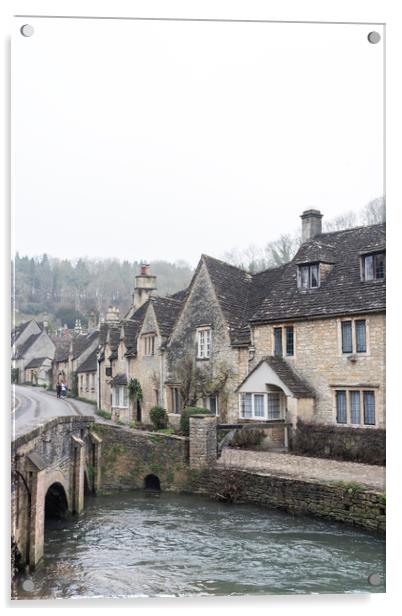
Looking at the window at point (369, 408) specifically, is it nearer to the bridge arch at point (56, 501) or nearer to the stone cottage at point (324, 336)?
the stone cottage at point (324, 336)

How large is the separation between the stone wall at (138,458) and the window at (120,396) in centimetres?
72

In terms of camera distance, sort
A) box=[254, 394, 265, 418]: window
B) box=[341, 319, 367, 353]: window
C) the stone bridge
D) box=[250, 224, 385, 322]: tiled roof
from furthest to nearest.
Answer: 1. box=[254, 394, 265, 418]: window
2. box=[341, 319, 367, 353]: window
3. box=[250, 224, 385, 322]: tiled roof
4. the stone bridge

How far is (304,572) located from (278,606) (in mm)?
1109

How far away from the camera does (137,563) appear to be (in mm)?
9414

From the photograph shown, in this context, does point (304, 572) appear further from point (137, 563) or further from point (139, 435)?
point (139, 435)

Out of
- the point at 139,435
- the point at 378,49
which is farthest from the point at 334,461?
the point at 378,49

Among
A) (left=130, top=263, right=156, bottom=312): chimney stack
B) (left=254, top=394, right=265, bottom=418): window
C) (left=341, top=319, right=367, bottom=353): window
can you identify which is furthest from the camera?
(left=254, top=394, right=265, bottom=418): window

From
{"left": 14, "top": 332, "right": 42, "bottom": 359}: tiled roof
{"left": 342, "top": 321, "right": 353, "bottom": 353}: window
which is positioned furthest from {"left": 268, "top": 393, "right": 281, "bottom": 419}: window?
{"left": 14, "top": 332, "right": 42, "bottom": 359}: tiled roof

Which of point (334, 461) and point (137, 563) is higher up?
point (334, 461)

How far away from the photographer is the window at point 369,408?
10602 mm

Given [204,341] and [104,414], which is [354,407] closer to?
[204,341]

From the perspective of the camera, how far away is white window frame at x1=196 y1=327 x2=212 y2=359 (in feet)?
46.1

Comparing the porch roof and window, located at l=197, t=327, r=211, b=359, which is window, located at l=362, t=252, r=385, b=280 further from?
window, located at l=197, t=327, r=211, b=359

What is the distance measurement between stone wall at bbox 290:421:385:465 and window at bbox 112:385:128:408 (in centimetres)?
375
